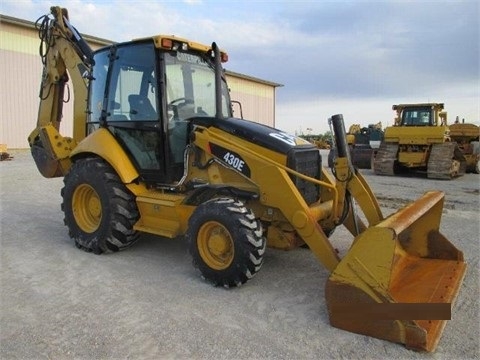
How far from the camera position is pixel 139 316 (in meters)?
3.55

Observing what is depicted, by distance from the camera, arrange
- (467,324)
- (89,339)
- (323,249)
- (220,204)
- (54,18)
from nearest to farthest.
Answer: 1. (89,339)
2. (467,324)
3. (323,249)
4. (220,204)
5. (54,18)

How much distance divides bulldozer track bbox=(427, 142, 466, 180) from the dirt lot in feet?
25.7

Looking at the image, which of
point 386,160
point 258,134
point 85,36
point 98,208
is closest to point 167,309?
point 258,134

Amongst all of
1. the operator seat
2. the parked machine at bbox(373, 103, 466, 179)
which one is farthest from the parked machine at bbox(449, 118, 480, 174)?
the operator seat

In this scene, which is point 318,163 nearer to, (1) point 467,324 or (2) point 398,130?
(1) point 467,324

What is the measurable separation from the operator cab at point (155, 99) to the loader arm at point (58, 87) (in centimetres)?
74

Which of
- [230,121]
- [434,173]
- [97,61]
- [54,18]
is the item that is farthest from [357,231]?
[434,173]

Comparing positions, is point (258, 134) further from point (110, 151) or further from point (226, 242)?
point (110, 151)

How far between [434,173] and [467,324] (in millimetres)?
10878

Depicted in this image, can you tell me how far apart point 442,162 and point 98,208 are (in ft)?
36.5

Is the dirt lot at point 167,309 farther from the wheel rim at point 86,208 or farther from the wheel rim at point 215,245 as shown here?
the wheel rim at point 86,208

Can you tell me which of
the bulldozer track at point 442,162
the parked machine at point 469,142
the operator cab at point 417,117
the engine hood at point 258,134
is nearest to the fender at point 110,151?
the engine hood at point 258,134

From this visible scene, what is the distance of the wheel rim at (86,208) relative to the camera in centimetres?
541

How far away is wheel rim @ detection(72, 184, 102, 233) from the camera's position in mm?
5406
